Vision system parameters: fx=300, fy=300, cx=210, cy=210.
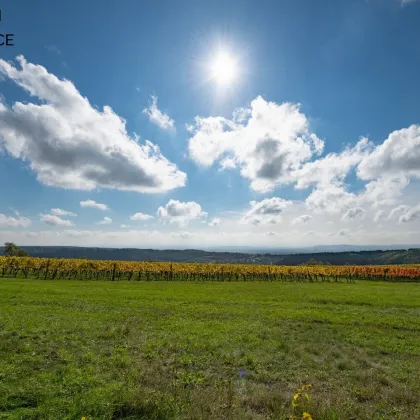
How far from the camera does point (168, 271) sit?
88438mm

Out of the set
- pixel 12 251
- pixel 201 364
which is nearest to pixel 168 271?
pixel 201 364

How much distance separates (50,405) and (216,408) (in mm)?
5130

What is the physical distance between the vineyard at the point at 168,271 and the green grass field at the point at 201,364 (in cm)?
5941

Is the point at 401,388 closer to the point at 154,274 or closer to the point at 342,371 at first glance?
the point at 342,371

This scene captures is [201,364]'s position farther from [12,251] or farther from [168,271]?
[12,251]

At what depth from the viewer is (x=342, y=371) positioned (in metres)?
14.0

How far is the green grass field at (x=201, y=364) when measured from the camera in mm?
9609

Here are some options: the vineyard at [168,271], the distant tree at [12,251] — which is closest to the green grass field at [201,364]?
the vineyard at [168,271]

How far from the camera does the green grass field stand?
9.61 metres

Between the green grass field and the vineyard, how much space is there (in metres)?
59.4

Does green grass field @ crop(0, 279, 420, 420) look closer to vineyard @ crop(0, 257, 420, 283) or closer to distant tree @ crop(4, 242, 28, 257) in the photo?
vineyard @ crop(0, 257, 420, 283)

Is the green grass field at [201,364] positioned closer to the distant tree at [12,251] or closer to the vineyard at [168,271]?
the vineyard at [168,271]

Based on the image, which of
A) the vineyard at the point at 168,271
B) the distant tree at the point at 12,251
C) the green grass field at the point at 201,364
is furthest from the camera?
the distant tree at the point at 12,251

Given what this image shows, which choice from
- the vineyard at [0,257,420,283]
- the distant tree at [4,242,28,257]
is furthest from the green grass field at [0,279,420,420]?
the distant tree at [4,242,28,257]
